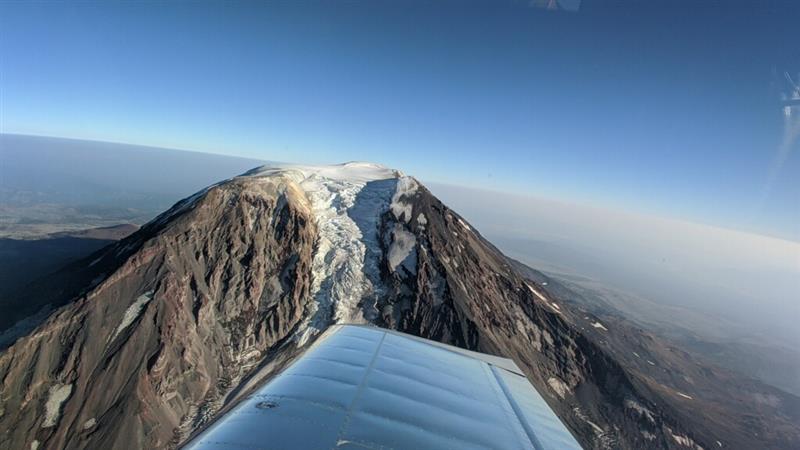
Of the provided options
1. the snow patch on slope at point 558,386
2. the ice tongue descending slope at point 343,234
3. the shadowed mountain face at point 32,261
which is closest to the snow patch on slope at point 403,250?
the ice tongue descending slope at point 343,234

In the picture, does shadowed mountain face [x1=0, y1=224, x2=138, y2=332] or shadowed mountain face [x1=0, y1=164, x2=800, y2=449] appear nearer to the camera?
shadowed mountain face [x1=0, y1=164, x2=800, y2=449]

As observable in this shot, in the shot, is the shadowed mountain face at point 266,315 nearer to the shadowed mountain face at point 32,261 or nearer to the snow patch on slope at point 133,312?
the snow patch on slope at point 133,312

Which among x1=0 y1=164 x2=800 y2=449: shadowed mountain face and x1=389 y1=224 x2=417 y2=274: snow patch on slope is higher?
x1=389 y1=224 x2=417 y2=274: snow patch on slope

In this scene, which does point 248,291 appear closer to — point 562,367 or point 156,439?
point 156,439

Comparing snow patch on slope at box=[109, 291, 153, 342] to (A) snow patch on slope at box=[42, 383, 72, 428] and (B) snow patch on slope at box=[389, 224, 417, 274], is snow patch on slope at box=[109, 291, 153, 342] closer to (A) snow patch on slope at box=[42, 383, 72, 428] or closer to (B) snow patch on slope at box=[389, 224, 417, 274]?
(A) snow patch on slope at box=[42, 383, 72, 428]

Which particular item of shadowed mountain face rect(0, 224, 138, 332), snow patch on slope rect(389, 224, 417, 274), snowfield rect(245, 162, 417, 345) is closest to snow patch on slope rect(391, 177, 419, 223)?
snowfield rect(245, 162, 417, 345)

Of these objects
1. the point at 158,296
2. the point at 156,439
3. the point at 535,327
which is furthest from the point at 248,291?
the point at 535,327
